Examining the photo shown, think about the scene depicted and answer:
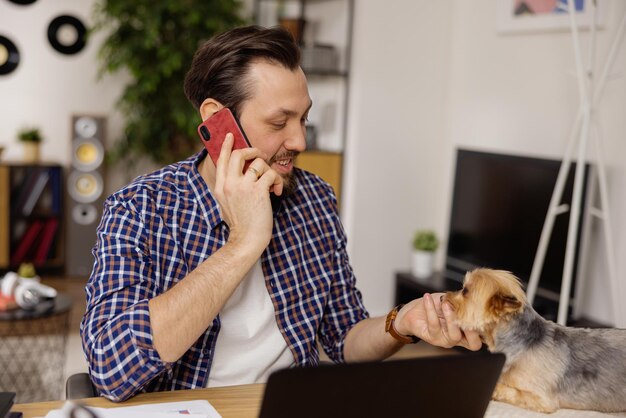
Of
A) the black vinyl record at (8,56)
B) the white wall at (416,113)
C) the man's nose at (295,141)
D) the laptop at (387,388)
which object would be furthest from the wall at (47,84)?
the laptop at (387,388)

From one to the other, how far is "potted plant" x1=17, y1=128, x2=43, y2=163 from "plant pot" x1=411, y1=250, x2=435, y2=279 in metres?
2.86

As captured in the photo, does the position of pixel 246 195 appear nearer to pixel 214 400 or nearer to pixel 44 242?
pixel 214 400

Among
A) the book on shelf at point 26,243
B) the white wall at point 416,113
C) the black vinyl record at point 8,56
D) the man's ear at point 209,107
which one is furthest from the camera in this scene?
the black vinyl record at point 8,56

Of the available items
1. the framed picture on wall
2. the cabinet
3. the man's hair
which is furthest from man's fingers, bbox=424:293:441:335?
the cabinet

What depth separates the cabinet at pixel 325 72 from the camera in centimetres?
428

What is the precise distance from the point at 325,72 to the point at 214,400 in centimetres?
334

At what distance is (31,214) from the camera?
5105mm

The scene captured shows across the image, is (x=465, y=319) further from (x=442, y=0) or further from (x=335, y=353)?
(x=442, y=0)

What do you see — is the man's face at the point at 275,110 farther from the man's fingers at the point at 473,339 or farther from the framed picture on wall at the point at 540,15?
the framed picture on wall at the point at 540,15

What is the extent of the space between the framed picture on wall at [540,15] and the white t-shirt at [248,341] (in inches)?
92.5

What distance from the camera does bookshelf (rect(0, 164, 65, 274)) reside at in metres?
4.98

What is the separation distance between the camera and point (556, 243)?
3.23 meters

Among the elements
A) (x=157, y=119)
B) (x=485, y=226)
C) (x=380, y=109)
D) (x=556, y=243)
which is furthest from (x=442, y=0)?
(x=157, y=119)

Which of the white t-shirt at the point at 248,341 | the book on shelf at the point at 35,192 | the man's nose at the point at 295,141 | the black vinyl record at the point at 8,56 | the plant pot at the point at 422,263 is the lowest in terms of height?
the plant pot at the point at 422,263
